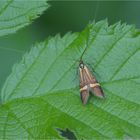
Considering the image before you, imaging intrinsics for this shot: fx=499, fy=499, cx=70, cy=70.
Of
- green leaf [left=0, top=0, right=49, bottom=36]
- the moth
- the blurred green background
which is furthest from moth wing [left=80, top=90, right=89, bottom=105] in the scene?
the blurred green background

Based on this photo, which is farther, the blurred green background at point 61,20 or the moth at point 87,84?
the blurred green background at point 61,20

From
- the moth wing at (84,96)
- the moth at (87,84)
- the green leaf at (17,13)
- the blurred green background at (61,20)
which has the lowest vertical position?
the moth wing at (84,96)

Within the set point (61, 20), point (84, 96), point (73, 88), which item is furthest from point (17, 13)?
point (61, 20)

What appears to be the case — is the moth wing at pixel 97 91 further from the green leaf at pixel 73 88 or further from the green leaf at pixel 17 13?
the green leaf at pixel 17 13

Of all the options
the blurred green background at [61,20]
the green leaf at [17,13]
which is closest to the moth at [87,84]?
the green leaf at [17,13]

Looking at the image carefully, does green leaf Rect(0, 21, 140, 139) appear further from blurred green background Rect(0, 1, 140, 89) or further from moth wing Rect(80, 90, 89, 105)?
blurred green background Rect(0, 1, 140, 89)

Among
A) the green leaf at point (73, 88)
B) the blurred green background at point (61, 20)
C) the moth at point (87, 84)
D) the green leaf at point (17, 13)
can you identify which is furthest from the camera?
the blurred green background at point (61, 20)
